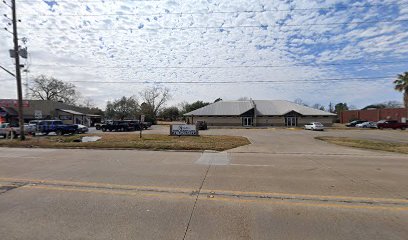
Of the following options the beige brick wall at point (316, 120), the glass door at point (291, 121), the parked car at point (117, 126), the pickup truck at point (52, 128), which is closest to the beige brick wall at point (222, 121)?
the glass door at point (291, 121)

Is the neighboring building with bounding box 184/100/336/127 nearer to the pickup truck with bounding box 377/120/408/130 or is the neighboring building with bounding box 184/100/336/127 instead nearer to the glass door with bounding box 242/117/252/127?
the glass door with bounding box 242/117/252/127

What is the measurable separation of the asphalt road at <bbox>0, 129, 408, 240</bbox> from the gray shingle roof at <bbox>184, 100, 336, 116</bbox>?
46665 millimetres

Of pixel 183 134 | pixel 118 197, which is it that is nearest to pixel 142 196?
pixel 118 197

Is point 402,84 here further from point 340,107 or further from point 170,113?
point 170,113

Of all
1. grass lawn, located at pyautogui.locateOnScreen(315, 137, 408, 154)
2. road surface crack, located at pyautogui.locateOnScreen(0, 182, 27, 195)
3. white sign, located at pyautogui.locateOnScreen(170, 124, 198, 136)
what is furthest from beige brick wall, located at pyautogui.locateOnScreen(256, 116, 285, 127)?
road surface crack, located at pyautogui.locateOnScreen(0, 182, 27, 195)

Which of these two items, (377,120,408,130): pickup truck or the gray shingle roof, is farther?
the gray shingle roof

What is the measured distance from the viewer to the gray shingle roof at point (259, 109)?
179ft

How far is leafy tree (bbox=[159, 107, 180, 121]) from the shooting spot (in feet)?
316

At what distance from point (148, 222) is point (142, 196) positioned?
1473mm

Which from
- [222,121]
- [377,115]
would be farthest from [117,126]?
[377,115]

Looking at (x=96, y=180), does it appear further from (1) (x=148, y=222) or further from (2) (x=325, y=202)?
(2) (x=325, y=202)

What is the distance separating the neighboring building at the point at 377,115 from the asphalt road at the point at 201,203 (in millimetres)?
58002

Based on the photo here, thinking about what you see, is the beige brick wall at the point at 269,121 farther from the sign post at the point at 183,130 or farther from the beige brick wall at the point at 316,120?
the sign post at the point at 183,130

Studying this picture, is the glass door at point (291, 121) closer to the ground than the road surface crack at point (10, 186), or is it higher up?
higher up
